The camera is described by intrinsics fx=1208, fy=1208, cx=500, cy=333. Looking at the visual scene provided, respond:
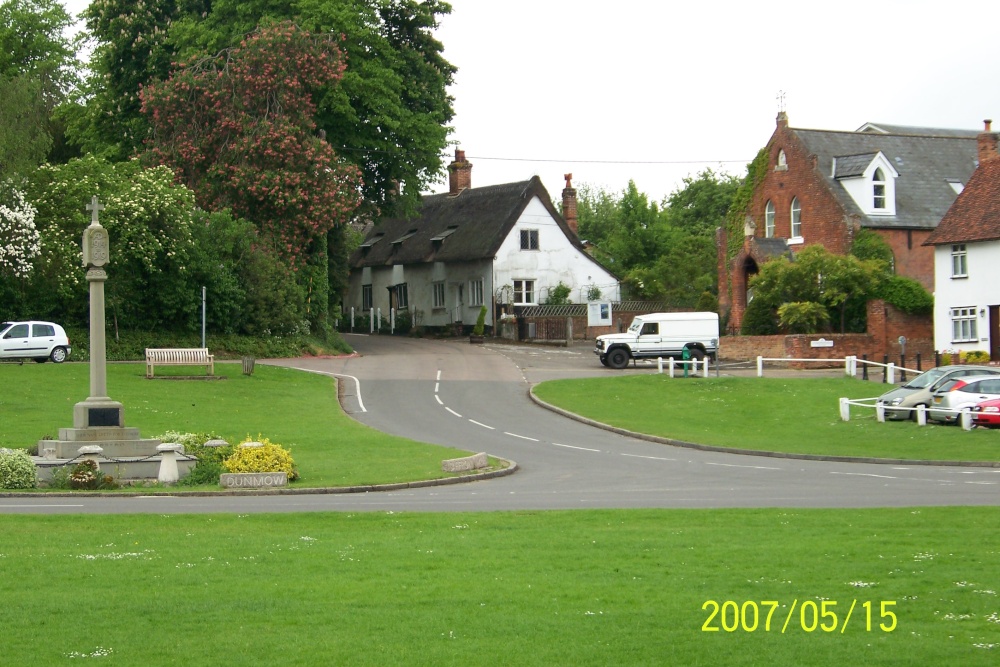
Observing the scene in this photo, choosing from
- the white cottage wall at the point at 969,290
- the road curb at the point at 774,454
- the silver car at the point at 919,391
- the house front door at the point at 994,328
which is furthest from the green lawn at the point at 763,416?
the white cottage wall at the point at 969,290

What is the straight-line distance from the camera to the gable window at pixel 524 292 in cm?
7214

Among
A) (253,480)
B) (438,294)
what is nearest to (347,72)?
(438,294)

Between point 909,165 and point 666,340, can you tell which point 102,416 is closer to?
point 666,340

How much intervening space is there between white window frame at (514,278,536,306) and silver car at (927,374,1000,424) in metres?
39.6

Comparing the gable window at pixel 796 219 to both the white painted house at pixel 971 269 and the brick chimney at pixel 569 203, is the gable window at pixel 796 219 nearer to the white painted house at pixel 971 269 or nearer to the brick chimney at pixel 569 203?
the white painted house at pixel 971 269

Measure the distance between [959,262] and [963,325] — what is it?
2.64m

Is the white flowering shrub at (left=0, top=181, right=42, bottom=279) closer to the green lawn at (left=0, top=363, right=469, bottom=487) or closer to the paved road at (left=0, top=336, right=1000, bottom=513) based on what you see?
the green lawn at (left=0, top=363, right=469, bottom=487)

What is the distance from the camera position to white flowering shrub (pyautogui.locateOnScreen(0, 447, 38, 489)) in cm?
2203

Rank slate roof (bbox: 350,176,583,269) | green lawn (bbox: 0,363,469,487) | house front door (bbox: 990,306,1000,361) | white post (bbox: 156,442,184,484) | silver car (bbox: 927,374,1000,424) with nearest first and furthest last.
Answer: white post (bbox: 156,442,184,484) → green lawn (bbox: 0,363,469,487) → silver car (bbox: 927,374,1000,424) → house front door (bbox: 990,306,1000,361) → slate roof (bbox: 350,176,583,269)

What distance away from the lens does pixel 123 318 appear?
49312 millimetres

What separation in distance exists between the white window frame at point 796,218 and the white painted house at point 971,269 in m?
9.52

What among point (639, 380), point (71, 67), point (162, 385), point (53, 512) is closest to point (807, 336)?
point (639, 380)

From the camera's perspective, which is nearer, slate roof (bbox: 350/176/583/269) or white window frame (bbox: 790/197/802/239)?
white window frame (bbox: 790/197/802/239)
